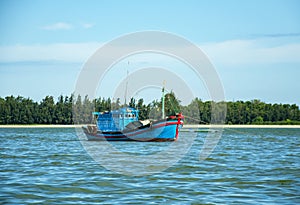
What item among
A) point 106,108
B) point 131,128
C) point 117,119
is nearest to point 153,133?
point 131,128

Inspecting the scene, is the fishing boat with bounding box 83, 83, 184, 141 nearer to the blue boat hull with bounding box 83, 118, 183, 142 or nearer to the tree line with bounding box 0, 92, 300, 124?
the blue boat hull with bounding box 83, 118, 183, 142

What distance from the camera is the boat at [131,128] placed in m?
54.3

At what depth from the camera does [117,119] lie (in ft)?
197

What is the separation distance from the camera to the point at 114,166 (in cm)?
2834

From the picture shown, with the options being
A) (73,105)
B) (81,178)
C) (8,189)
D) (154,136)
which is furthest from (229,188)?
(73,105)

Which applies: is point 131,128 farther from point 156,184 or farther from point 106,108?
point 106,108

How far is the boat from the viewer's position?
54.3 m

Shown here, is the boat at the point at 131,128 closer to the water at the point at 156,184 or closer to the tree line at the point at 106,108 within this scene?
the water at the point at 156,184

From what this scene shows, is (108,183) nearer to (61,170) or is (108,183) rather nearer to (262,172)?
(61,170)

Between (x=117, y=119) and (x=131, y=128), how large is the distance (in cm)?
330

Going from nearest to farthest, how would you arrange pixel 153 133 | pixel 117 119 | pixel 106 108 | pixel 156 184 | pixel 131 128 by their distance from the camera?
1. pixel 156 184
2. pixel 153 133
3. pixel 131 128
4. pixel 117 119
5. pixel 106 108

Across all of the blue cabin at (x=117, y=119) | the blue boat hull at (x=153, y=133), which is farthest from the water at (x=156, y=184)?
the blue cabin at (x=117, y=119)

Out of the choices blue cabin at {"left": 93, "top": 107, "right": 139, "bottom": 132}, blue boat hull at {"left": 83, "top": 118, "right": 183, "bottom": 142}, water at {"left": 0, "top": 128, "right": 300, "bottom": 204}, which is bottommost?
water at {"left": 0, "top": 128, "right": 300, "bottom": 204}

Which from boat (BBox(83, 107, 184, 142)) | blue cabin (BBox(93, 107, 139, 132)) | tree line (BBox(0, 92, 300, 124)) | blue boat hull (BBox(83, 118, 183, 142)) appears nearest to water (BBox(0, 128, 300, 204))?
blue boat hull (BBox(83, 118, 183, 142))
